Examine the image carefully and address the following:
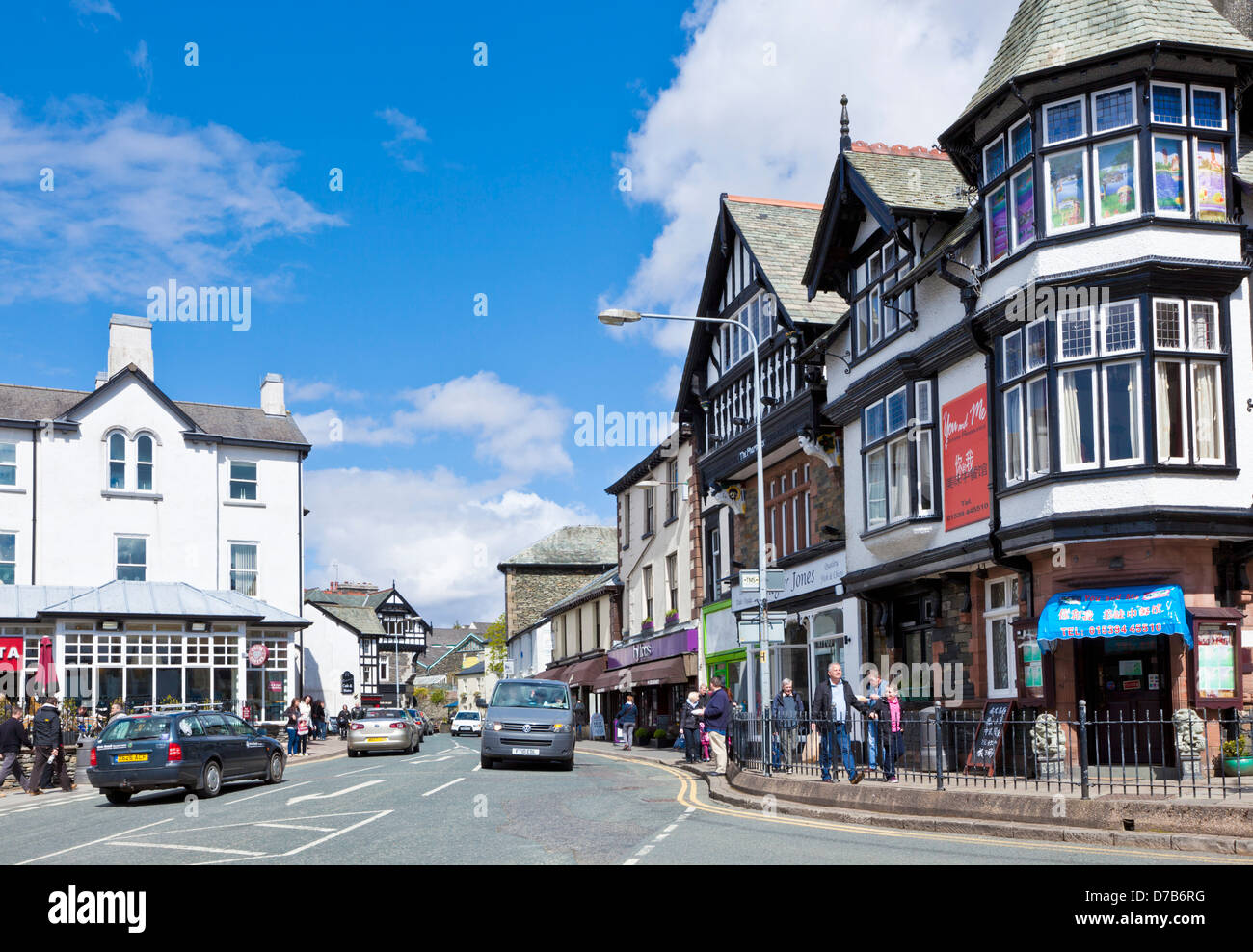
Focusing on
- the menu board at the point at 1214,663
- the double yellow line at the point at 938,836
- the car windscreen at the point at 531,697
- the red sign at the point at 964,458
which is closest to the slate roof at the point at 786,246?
the red sign at the point at 964,458

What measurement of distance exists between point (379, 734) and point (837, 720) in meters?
19.7

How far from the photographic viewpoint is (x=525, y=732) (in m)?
25.8

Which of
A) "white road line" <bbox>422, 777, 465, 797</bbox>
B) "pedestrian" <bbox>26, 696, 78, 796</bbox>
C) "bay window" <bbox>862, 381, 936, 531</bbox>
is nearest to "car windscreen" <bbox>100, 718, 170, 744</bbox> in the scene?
"pedestrian" <bbox>26, 696, 78, 796</bbox>

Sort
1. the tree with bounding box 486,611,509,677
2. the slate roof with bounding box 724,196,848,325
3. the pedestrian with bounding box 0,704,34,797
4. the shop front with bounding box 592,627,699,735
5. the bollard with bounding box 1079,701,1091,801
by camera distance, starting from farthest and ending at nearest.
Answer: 1. the tree with bounding box 486,611,509,677
2. the shop front with bounding box 592,627,699,735
3. the slate roof with bounding box 724,196,848,325
4. the pedestrian with bounding box 0,704,34,797
5. the bollard with bounding box 1079,701,1091,801

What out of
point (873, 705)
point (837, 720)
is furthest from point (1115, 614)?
point (837, 720)

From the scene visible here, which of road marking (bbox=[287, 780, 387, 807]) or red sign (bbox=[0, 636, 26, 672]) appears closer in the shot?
road marking (bbox=[287, 780, 387, 807])

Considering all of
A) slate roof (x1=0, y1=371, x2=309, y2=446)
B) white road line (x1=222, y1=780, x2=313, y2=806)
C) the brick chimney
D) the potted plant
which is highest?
the brick chimney

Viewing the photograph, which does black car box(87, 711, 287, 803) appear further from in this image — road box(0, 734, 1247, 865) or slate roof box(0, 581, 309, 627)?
slate roof box(0, 581, 309, 627)

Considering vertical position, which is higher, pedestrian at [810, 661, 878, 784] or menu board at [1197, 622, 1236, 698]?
menu board at [1197, 622, 1236, 698]

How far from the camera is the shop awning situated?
17188 millimetres

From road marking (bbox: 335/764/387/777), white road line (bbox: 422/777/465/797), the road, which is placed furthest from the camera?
road marking (bbox: 335/764/387/777)

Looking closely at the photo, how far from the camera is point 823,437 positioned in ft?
91.5

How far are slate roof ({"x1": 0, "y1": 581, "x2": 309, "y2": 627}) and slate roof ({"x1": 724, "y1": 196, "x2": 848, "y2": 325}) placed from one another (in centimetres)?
2194

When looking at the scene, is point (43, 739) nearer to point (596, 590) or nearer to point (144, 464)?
point (144, 464)
